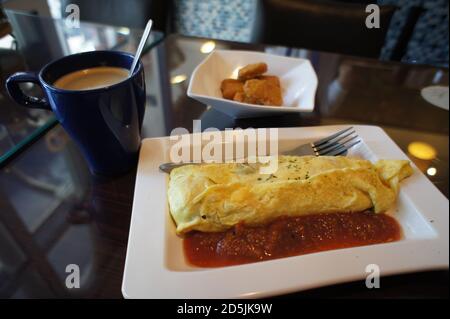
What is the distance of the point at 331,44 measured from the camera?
4.04 feet

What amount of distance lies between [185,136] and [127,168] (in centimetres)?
14

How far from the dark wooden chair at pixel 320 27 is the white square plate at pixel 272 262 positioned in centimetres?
87

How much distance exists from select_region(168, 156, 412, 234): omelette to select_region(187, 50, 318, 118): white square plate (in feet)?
0.67

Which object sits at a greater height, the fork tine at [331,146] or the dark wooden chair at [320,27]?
the dark wooden chair at [320,27]

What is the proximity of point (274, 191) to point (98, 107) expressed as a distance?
1.12 ft

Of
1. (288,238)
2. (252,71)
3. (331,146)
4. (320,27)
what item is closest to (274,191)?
(288,238)

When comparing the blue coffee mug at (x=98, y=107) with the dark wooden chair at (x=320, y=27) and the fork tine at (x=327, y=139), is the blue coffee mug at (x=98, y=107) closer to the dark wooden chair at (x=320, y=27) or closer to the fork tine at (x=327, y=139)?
Result: the fork tine at (x=327, y=139)

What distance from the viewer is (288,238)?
0.49 meters

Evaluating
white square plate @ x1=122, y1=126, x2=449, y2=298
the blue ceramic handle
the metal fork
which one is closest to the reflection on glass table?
the blue ceramic handle

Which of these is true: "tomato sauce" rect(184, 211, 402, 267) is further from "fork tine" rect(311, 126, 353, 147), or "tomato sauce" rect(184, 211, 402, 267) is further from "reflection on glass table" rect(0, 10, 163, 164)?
"reflection on glass table" rect(0, 10, 163, 164)

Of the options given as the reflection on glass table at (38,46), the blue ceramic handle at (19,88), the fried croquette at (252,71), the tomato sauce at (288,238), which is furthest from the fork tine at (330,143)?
the reflection on glass table at (38,46)

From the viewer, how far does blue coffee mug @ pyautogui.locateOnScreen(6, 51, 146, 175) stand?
506 millimetres

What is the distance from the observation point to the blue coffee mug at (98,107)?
51 centimetres
